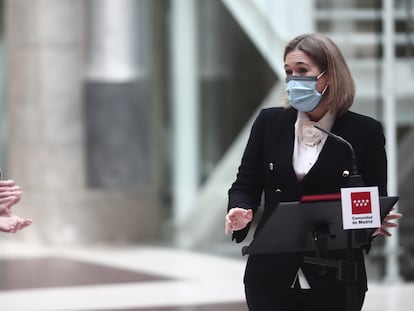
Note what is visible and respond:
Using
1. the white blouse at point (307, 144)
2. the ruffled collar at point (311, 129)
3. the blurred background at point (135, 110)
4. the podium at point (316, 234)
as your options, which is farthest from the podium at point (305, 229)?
the blurred background at point (135, 110)

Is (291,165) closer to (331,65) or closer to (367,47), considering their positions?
(331,65)

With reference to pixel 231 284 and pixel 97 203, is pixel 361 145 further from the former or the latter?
pixel 97 203

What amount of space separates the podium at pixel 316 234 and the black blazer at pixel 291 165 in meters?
0.18

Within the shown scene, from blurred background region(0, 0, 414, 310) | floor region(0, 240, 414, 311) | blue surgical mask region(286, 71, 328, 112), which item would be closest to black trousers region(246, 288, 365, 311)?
blue surgical mask region(286, 71, 328, 112)

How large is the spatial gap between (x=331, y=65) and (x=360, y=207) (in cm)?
59

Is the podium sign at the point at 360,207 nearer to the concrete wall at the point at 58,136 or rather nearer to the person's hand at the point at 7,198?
the person's hand at the point at 7,198

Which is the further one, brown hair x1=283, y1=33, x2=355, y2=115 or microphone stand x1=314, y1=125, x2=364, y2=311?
brown hair x1=283, y1=33, x2=355, y2=115

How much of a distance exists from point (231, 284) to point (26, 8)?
5.49m

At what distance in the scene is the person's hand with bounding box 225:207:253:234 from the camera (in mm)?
3986

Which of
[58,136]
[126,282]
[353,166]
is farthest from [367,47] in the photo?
[353,166]

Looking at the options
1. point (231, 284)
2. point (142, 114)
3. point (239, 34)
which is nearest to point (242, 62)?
point (239, 34)

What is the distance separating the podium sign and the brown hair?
17.3 inches

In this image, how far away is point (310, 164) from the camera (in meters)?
4.11

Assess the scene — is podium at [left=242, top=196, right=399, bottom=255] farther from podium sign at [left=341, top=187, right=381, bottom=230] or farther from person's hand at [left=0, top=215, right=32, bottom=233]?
person's hand at [left=0, top=215, right=32, bottom=233]
